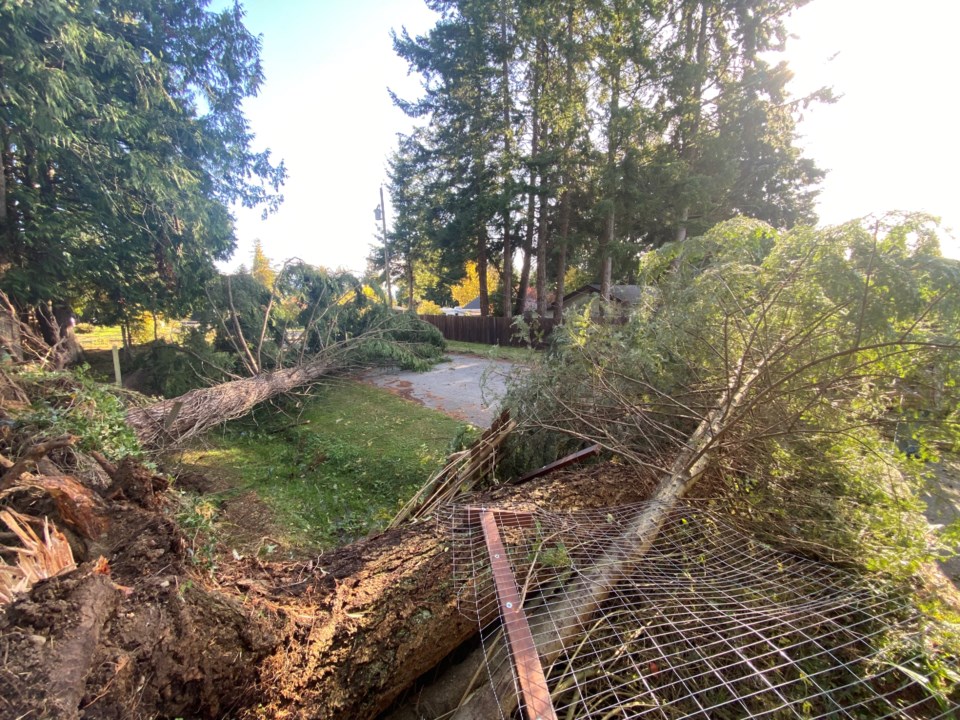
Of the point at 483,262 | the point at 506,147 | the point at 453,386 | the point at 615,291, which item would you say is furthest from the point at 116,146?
the point at 615,291

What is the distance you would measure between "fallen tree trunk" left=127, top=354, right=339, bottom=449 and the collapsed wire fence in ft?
13.8

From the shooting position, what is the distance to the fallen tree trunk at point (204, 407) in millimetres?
4617

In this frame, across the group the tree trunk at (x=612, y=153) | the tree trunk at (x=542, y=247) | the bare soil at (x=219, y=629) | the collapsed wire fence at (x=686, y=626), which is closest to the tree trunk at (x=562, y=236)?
the tree trunk at (x=542, y=247)

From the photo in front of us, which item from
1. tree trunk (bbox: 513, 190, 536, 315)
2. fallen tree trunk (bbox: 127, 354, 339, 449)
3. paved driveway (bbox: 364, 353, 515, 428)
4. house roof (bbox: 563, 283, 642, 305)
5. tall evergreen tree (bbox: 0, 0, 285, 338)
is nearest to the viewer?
fallen tree trunk (bbox: 127, 354, 339, 449)

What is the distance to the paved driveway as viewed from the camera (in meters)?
7.08

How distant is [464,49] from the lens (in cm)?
1468

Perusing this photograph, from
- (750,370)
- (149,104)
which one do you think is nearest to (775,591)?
(750,370)

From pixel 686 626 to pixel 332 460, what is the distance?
4.61 metres

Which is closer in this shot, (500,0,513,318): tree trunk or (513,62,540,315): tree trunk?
(513,62,540,315): tree trunk

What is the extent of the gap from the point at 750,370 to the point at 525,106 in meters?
15.8

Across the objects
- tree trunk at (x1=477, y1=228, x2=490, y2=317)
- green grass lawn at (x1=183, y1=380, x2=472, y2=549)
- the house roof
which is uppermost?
tree trunk at (x1=477, y1=228, x2=490, y2=317)

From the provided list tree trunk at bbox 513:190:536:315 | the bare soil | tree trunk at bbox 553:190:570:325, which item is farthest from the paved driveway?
tree trunk at bbox 513:190:536:315

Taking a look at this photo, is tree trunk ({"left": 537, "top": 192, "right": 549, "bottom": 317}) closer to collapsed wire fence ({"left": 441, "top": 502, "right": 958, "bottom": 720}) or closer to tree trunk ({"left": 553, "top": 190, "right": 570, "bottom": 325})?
tree trunk ({"left": 553, "top": 190, "right": 570, "bottom": 325})

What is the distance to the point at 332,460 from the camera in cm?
536
